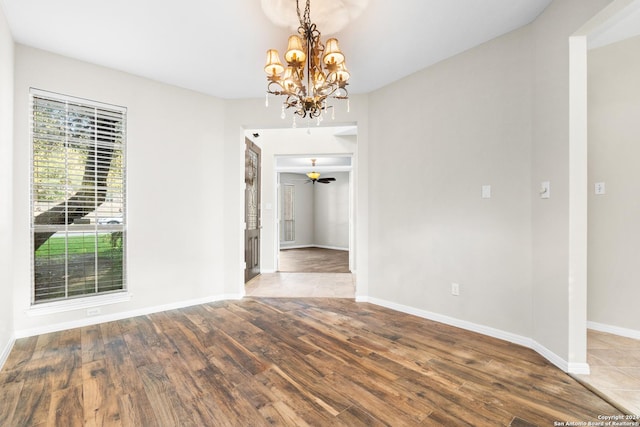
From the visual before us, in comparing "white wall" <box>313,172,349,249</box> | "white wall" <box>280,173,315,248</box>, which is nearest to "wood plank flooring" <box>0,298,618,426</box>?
"white wall" <box>313,172,349,249</box>

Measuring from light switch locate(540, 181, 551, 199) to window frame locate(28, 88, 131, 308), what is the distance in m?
4.17

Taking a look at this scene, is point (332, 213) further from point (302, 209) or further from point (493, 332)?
point (493, 332)

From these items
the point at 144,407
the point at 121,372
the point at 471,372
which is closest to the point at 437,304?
the point at 471,372

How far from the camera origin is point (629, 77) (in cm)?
277

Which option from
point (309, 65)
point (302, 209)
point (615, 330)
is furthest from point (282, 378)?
point (302, 209)

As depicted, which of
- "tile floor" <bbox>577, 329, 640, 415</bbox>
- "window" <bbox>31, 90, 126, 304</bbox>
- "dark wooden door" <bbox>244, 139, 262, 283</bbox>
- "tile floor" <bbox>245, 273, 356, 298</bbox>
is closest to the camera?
"tile floor" <bbox>577, 329, 640, 415</bbox>

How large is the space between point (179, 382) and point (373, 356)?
4.83 ft

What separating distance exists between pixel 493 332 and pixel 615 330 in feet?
3.93

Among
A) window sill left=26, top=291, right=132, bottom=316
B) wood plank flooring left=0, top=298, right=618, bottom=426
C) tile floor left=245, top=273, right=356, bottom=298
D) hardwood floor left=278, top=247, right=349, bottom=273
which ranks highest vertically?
window sill left=26, top=291, right=132, bottom=316

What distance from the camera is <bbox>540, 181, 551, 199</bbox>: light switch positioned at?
237 cm

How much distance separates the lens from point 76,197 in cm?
308

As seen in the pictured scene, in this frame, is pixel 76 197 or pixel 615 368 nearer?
pixel 615 368

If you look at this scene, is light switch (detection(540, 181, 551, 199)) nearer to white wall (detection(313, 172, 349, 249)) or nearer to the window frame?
the window frame

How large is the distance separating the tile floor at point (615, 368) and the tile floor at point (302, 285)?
2.58 metres
